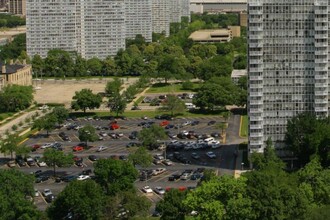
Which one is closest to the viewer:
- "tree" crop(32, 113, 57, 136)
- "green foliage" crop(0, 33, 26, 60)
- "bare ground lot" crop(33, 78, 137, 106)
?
"tree" crop(32, 113, 57, 136)

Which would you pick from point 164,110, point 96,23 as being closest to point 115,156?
point 164,110

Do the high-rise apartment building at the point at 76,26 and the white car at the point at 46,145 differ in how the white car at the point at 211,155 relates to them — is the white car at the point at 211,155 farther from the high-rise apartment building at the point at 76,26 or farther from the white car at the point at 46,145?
the high-rise apartment building at the point at 76,26

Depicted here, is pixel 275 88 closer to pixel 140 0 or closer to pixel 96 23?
pixel 96 23

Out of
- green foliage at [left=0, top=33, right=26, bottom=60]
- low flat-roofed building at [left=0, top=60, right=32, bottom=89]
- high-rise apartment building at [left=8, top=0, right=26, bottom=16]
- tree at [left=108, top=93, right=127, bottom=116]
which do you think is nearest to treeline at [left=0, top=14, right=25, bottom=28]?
high-rise apartment building at [left=8, top=0, right=26, bottom=16]

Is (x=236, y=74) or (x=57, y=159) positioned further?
(x=236, y=74)

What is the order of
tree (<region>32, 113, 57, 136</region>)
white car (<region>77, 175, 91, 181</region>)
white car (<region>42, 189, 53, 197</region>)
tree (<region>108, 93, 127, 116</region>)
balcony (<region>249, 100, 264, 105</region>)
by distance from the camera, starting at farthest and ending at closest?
tree (<region>108, 93, 127, 116</region>) → tree (<region>32, 113, 57, 136</region>) → balcony (<region>249, 100, 264, 105</region>) → white car (<region>77, 175, 91, 181</region>) → white car (<region>42, 189, 53, 197</region>)

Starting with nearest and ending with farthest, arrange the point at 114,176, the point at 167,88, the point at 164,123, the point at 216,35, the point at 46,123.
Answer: the point at 114,176
the point at 46,123
the point at 164,123
the point at 167,88
the point at 216,35

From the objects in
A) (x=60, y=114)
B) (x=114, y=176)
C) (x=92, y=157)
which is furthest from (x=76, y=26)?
(x=114, y=176)

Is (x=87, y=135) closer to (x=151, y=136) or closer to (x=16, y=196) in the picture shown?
(x=151, y=136)

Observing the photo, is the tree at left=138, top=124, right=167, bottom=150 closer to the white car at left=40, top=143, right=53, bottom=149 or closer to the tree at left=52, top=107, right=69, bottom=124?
the white car at left=40, top=143, right=53, bottom=149
